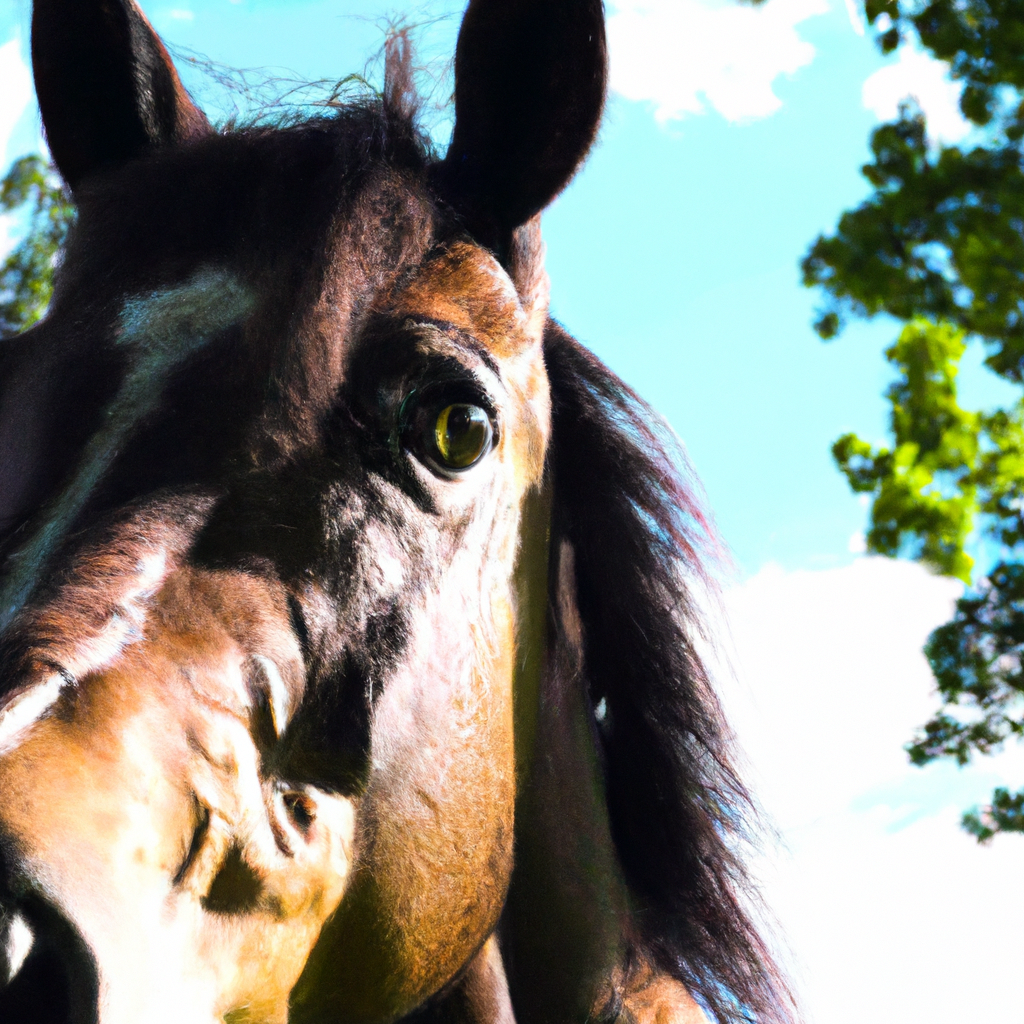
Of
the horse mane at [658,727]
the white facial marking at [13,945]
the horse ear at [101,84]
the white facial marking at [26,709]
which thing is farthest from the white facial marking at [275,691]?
the horse ear at [101,84]

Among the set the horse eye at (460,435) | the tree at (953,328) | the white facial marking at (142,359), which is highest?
the tree at (953,328)

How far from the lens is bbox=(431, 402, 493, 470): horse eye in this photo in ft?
4.48

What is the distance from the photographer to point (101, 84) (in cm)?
178

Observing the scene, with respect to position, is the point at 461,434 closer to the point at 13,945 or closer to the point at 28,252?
the point at 13,945

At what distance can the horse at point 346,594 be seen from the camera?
912mm

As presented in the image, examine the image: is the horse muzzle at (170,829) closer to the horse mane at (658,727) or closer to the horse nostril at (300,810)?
the horse nostril at (300,810)

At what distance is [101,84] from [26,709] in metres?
1.39

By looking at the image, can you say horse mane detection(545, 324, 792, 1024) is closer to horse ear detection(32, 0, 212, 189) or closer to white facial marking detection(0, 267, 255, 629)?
white facial marking detection(0, 267, 255, 629)

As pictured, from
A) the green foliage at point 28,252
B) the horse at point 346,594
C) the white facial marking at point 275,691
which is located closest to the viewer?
the horse at point 346,594

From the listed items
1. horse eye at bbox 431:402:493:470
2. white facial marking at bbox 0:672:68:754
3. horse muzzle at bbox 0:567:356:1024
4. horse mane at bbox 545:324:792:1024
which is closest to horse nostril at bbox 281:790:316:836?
horse muzzle at bbox 0:567:356:1024

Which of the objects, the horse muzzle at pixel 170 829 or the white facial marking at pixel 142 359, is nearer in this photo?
the horse muzzle at pixel 170 829

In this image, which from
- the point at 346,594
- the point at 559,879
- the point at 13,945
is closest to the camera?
the point at 13,945

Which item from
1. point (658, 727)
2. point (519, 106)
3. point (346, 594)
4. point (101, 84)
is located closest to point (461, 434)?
point (346, 594)

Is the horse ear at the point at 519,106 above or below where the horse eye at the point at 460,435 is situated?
above
